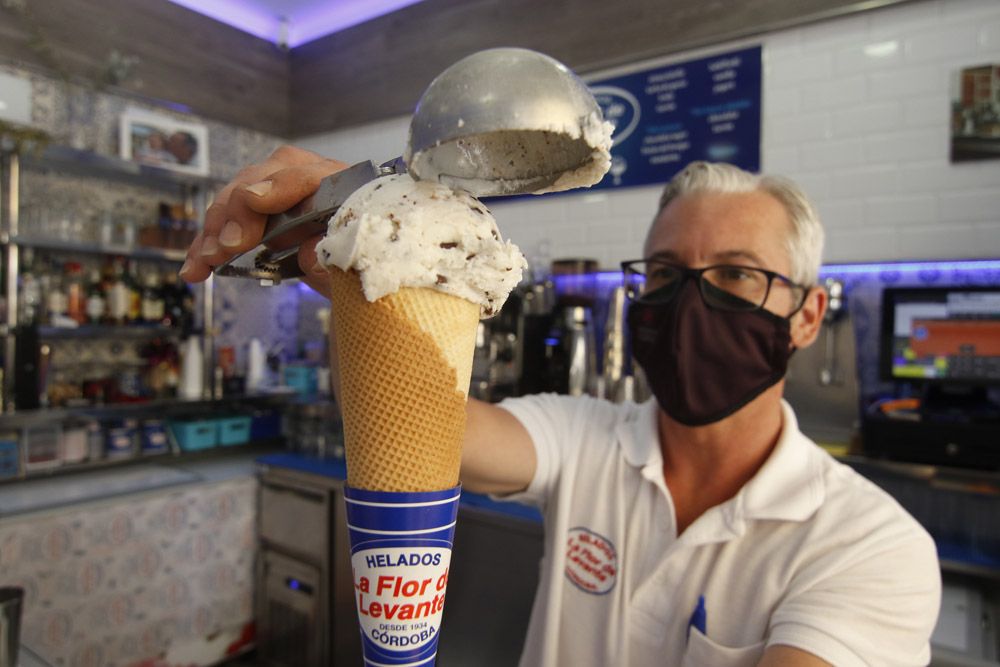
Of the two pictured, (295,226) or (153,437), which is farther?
(153,437)

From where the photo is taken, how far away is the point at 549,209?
3799 millimetres

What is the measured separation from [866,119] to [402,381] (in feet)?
9.87

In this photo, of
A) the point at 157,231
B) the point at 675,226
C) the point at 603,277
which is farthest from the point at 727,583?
the point at 157,231

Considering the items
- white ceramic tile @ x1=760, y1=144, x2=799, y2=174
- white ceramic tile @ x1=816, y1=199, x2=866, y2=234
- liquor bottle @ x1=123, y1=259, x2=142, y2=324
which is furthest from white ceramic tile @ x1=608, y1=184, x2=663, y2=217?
liquor bottle @ x1=123, y1=259, x2=142, y2=324

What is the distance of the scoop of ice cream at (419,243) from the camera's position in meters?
0.59

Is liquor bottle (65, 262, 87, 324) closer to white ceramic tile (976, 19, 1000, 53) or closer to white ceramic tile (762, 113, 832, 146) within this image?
white ceramic tile (762, 113, 832, 146)

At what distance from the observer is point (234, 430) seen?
4148 mm

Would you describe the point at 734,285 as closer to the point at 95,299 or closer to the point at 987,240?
the point at 987,240

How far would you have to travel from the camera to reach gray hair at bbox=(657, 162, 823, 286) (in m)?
1.42

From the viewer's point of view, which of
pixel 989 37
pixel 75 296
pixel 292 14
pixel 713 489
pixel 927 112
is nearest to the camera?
pixel 713 489

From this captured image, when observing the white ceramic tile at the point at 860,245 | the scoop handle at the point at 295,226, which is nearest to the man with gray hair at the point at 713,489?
the scoop handle at the point at 295,226

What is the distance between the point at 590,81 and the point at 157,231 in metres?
2.90

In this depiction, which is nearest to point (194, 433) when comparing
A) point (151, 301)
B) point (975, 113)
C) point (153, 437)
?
point (153, 437)

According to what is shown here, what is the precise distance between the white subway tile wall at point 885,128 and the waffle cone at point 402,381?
2749 mm
